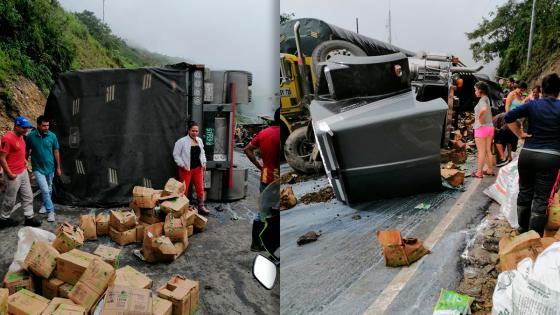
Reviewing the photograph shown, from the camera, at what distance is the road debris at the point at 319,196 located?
152cm

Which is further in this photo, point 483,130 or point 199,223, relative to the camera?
point 199,223

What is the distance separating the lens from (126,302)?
1.78 metres

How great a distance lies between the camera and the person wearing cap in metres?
2.71

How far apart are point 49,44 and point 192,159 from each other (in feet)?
4.92

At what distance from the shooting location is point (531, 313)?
1365 mm

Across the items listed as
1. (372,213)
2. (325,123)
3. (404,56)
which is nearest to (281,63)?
(325,123)

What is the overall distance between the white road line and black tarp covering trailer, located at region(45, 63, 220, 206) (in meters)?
2.46

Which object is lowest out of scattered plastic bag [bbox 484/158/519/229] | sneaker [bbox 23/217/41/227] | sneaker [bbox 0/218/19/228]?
sneaker [bbox 23/217/41/227]

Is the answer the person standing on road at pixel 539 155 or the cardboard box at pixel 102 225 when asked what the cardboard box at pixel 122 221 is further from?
the person standing on road at pixel 539 155

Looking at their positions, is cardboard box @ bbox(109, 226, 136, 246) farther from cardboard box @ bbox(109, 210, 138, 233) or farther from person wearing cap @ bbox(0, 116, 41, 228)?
person wearing cap @ bbox(0, 116, 41, 228)

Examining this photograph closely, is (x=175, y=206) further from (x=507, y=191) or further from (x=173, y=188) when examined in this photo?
(x=507, y=191)

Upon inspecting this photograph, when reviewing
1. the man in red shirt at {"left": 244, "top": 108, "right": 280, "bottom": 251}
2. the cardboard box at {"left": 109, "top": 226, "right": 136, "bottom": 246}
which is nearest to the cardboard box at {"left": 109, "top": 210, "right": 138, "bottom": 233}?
the cardboard box at {"left": 109, "top": 226, "right": 136, "bottom": 246}

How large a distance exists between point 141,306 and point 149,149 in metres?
2.21

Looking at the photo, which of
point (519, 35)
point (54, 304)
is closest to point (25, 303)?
point (54, 304)
